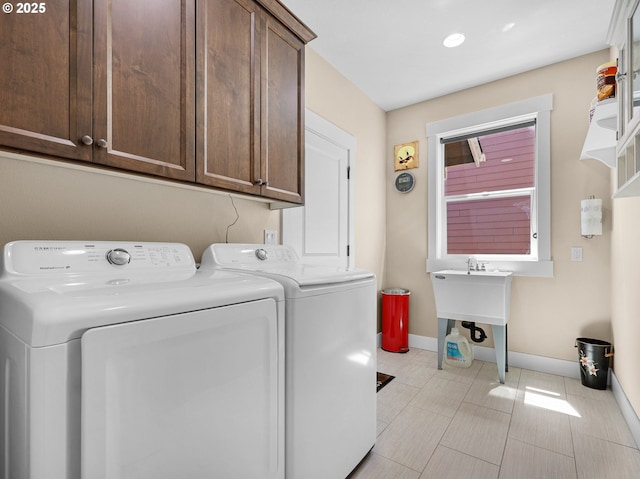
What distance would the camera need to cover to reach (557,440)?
1719mm

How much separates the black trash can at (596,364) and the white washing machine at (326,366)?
6.09 feet

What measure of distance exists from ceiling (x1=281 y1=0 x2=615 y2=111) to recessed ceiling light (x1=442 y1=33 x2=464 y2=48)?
0.03 m

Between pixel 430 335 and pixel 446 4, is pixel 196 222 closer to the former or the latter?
pixel 446 4

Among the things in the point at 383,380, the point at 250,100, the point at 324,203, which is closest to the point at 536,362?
the point at 383,380

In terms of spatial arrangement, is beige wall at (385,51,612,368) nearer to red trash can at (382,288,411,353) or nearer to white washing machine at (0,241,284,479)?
red trash can at (382,288,411,353)

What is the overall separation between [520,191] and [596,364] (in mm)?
1501

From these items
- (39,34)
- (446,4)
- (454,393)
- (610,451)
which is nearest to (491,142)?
(446,4)

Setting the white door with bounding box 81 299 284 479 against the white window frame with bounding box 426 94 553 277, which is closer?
the white door with bounding box 81 299 284 479

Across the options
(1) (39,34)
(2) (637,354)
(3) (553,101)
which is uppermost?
(3) (553,101)

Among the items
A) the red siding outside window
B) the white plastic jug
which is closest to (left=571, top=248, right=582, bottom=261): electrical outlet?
the red siding outside window

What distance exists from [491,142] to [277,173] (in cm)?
244

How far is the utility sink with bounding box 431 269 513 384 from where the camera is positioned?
2492mm

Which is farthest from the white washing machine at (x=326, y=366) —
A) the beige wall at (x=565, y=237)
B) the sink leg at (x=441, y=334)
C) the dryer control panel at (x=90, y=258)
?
the beige wall at (x=565, y=237)

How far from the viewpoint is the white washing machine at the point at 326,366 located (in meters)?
1.16
